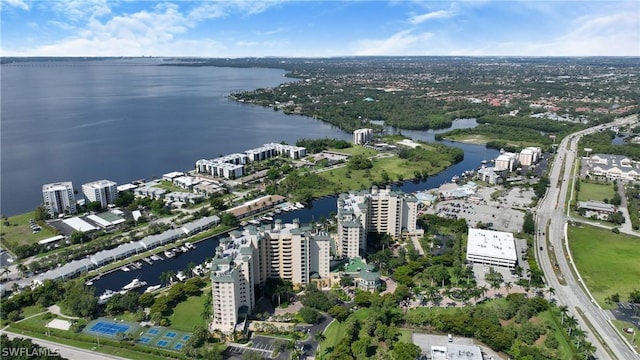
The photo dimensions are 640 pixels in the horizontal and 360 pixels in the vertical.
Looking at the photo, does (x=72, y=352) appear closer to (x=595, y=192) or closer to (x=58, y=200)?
(x=58, y=200)

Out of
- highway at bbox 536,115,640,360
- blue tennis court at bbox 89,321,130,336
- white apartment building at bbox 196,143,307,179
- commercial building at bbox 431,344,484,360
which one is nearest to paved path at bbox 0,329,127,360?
blue tennis court at bbox 89,321,130,336

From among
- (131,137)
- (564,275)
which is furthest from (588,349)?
(131,137)

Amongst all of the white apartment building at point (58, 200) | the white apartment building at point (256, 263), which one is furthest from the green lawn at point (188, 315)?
the white apartment building at point (58, 200)

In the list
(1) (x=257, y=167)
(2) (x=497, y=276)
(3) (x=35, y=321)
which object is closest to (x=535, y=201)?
(2) (x=497, y=276)

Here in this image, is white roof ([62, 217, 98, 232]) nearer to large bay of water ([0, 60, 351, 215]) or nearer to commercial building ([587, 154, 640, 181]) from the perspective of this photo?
large bay of water ([0, 60, 351, 215])

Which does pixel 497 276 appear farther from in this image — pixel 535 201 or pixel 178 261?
pixel 178 261
